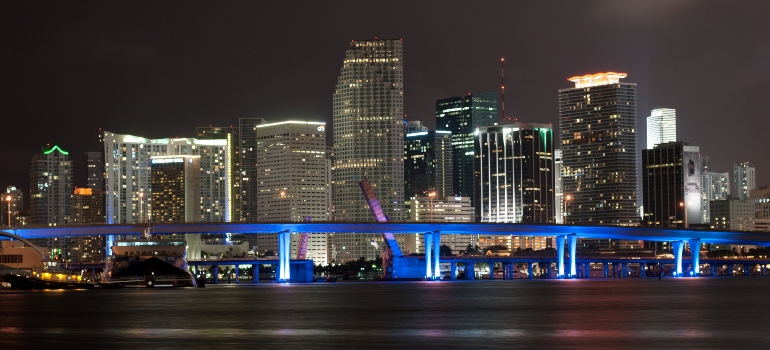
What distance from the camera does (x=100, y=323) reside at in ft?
213

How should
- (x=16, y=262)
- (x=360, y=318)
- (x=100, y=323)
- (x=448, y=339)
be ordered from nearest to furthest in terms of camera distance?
(x=448, y=339) < (x=100, y=323) < (x=360, y=318) < (x=16, y=262)

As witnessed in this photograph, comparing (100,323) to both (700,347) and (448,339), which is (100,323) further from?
(700,347)

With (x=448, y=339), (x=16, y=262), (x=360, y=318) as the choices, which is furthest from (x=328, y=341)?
(x=16, y=262)

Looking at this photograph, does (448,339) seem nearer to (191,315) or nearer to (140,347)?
(140,347)

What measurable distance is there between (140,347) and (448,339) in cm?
1330

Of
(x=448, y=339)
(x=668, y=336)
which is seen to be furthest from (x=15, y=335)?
(x=668, y=336)

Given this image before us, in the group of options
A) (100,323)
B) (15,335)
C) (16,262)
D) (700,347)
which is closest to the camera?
(700,347)

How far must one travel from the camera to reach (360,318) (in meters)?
69.7

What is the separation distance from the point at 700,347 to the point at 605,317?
67.8ft

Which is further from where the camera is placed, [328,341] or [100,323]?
[100,323]

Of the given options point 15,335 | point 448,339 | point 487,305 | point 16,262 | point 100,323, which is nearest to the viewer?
point 448,339

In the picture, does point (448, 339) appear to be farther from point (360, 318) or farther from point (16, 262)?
point (16, 262)

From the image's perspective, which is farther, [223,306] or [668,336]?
[223,306]

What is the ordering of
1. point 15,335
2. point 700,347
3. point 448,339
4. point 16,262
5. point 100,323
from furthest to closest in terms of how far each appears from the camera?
point 16,262
point 100,323
point 15,335
point 448,339
point 700,347
